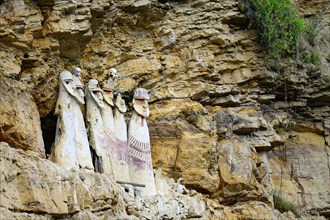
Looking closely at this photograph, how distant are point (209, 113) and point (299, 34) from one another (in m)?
2.53

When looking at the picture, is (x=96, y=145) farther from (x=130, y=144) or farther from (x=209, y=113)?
(x=209, y=113)

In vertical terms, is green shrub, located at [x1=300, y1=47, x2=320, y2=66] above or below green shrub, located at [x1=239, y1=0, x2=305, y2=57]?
below

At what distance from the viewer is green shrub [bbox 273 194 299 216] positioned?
15328mm

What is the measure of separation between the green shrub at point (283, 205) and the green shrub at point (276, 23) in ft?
8.61

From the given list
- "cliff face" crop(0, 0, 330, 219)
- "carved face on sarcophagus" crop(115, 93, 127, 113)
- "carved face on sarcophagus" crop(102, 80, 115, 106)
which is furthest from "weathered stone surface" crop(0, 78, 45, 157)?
"carved face on sarcophagus" crop(115, 93, 127, 113)

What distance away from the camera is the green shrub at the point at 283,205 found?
1533cm

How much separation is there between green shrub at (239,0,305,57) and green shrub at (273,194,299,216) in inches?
103

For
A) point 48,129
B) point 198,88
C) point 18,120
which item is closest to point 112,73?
point 48,129

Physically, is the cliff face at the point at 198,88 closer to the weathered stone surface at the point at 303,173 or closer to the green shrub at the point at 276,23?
the weathered stone surface at the point at 303,173

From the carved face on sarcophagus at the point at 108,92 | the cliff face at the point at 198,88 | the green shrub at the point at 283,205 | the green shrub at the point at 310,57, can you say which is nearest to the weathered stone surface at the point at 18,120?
the cliff face at the point at 198,88

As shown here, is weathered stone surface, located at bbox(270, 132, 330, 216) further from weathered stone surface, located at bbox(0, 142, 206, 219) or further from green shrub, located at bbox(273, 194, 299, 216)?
weathered stone surface, located at bbox(0, 142, 206, 219)

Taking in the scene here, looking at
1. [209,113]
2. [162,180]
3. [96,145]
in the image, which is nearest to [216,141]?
[209,113]

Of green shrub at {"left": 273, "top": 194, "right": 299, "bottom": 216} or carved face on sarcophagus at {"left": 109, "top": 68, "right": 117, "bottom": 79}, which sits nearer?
carved face on sarcophagus at {"left": 109, "top": 68, "right": 117, "bottom": 79}

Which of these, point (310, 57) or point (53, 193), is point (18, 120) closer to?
point (53, 193)
